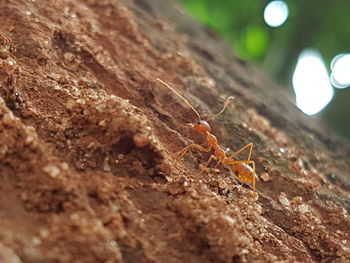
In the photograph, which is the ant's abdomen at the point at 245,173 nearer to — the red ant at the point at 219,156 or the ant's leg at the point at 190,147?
the red ant at the point at 219,156

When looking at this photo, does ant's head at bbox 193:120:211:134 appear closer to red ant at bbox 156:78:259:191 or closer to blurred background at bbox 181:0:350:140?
red ant at bbox 156:78:259:191

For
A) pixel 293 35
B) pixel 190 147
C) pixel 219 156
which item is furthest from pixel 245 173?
A: pixel 293 35

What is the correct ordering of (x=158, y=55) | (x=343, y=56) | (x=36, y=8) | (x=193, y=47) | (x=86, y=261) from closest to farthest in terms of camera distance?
(x=86, y=261) → (x=36, y=8) → (x=158, y=55) → (x=193, y=47) → (x=343, y=56)

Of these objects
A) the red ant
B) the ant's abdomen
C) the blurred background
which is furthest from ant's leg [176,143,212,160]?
the blurred background

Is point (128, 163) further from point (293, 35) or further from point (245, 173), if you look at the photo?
point (293, 35)

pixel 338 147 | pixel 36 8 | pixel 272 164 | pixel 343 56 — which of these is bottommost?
pixel 36 8

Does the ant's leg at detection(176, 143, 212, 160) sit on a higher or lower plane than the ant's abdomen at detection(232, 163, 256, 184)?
lower

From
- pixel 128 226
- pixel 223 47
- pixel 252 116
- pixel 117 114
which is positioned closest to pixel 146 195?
pixel 128 226

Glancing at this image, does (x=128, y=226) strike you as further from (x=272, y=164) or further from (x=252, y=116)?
(x=252, y=116)
